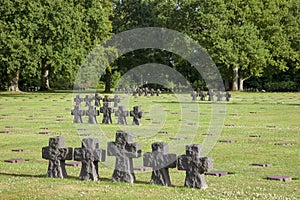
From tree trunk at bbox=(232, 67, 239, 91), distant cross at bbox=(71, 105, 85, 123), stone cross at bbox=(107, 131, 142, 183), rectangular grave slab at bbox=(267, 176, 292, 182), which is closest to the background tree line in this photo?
tree trunk at bbox=(232, 67, 239, 91)

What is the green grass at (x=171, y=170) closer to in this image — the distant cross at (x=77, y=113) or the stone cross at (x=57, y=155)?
the stone cross at (x=57, y=155)

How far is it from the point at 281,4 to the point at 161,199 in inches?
3224

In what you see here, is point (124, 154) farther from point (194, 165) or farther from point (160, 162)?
point (194, 165)

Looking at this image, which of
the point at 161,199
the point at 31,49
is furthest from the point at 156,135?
the point at 31,49

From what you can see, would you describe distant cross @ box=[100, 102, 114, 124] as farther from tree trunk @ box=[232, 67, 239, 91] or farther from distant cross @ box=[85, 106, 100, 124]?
tree trunk @ box=[232, 67, 239, 91]

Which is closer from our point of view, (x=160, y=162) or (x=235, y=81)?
(x=160, y=162)

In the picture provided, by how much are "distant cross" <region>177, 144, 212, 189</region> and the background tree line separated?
5203cm

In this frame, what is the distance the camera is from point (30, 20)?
65.4m

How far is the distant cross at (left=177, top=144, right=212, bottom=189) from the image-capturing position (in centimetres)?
1137

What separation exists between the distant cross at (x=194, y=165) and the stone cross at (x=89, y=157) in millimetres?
1667

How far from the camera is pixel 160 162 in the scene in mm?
11891

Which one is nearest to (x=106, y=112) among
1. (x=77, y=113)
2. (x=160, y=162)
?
(x=77, y=113)

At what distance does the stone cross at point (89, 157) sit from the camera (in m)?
12.3

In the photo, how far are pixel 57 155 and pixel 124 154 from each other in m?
1.45
